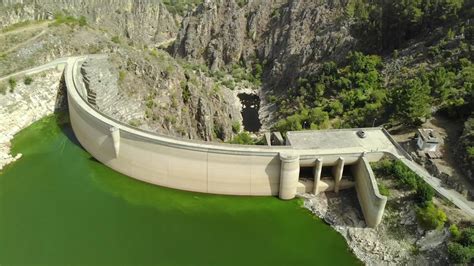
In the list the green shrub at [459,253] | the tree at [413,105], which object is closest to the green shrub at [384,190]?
the green shrub at [459,253]

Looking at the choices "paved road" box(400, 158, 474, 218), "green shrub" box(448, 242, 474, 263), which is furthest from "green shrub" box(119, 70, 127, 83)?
"green shrub" box(448, 242, 474, 263)

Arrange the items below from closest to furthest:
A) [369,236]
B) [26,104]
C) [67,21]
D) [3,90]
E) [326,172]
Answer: [369,236] → [326,172] → [3,90] → [26,104] → [67,21]

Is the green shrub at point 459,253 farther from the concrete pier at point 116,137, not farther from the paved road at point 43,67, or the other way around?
the paved road at point 43,67

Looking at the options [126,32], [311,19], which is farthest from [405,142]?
[126,32]

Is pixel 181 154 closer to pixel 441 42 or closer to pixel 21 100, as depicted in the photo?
pixel 21 100

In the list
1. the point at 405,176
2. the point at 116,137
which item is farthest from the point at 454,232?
the point at 116,137

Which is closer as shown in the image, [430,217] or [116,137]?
[430,217]

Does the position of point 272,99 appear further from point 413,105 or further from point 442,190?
point 442,190
